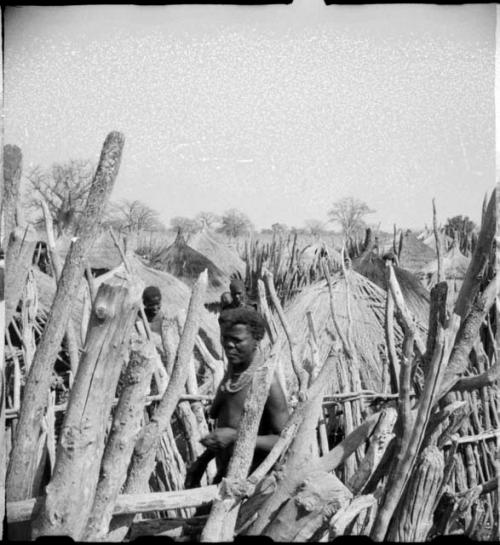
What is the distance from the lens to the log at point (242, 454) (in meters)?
3.57

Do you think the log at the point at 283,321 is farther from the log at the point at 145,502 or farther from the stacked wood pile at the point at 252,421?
the log at the point at 145,502

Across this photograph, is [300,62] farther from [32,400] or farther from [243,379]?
[32,400]

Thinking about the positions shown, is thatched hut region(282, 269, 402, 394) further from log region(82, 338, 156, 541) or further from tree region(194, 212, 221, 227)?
log region(82, 338, 156, 541)

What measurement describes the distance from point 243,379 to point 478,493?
3.92 ft

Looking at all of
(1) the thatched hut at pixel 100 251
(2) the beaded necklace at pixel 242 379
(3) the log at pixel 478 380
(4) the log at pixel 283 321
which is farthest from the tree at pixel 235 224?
(3) the log at pixel 478 380

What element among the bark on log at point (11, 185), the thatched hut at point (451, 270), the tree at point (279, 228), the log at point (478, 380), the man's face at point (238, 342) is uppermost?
the bark on log at point (11, 185)

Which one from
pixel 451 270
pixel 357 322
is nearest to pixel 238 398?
pixel 357 322

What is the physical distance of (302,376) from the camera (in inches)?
157

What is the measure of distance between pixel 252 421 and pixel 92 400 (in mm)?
622

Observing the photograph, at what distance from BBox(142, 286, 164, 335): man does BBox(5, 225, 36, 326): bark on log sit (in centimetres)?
70

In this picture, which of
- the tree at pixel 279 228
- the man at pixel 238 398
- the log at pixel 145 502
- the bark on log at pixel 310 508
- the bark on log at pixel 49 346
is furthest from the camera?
the tree at pixel 279 228

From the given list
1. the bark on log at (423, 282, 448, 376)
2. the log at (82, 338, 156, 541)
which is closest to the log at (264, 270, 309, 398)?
the bark on log at (423, 282, 448, 376)

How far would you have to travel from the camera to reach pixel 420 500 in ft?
12.8

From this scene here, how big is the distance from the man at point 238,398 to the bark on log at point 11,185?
3.27ft
